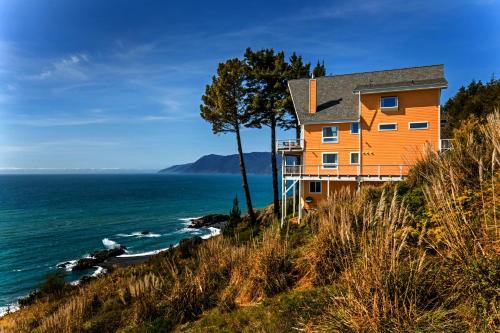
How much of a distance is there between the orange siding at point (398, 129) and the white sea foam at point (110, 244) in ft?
90.2

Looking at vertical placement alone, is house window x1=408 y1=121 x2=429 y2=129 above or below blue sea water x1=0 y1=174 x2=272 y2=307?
above

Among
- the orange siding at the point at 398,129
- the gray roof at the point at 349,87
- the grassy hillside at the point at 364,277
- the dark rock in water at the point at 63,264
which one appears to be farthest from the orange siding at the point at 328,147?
the dark rock in water at the point at 63,264

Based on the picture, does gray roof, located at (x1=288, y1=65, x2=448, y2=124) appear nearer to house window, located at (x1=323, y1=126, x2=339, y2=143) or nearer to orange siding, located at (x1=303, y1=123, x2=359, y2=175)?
house window, located at (x1=323, y1=126, x2=339, y2=143)

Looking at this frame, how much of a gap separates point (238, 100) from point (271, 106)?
131 inches

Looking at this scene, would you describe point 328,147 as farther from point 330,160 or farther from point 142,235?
point 142,235

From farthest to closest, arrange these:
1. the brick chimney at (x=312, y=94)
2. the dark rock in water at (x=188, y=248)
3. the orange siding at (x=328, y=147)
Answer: the brick chimney at (x=312, y=94) < the orange siding at (x=328, y=147) < the dark rock in water at (x=188, y=248)

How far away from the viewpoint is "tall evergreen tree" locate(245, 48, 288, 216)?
2755 centimetres

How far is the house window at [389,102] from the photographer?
2262cm

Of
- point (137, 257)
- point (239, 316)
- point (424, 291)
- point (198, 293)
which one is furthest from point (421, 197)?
point (137, 257)

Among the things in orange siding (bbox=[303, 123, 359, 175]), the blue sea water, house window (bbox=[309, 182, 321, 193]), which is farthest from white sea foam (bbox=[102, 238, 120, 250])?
orange siding (bbox=[303, 123, 359, 175])

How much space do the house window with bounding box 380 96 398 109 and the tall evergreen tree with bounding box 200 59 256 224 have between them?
12.2m

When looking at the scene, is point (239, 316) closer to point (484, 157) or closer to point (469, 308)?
point (469, 308)

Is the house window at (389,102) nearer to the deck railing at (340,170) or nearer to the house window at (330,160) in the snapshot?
the deck railing at (340,170)

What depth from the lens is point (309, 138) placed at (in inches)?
987
